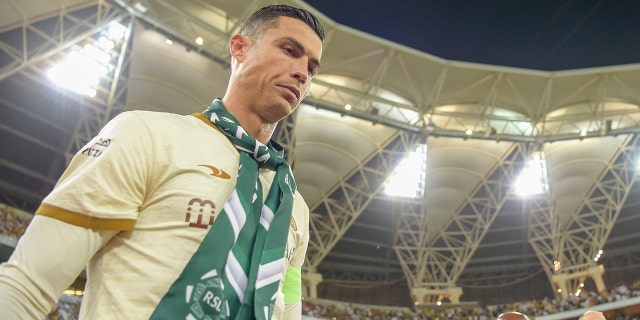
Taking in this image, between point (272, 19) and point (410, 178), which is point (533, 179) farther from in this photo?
point (272, 19)

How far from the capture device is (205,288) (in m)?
1.19

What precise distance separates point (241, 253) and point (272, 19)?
2.84ft

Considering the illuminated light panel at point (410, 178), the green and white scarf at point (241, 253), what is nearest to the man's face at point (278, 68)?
the green and white scarf at point (241, 253)

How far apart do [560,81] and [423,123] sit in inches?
227

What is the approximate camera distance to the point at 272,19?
1.79 m

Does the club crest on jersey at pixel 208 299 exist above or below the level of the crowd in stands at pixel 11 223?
below

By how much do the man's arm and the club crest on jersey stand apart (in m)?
0.25

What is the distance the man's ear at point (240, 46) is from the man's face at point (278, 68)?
0.08 ft

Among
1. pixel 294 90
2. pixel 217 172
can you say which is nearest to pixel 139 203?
pixel 217 172

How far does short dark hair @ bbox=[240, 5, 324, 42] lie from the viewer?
179 cm

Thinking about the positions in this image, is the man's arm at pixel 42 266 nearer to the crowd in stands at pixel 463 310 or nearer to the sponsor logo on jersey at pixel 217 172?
the sponsor logo on jersey at pixel 217 172

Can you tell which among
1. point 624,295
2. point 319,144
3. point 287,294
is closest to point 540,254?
point 624,295

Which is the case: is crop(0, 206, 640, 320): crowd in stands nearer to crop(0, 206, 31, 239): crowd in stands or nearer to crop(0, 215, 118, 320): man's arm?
crop(0, 206, 31, 239): crowd in stands

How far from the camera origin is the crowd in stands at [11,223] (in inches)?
647
